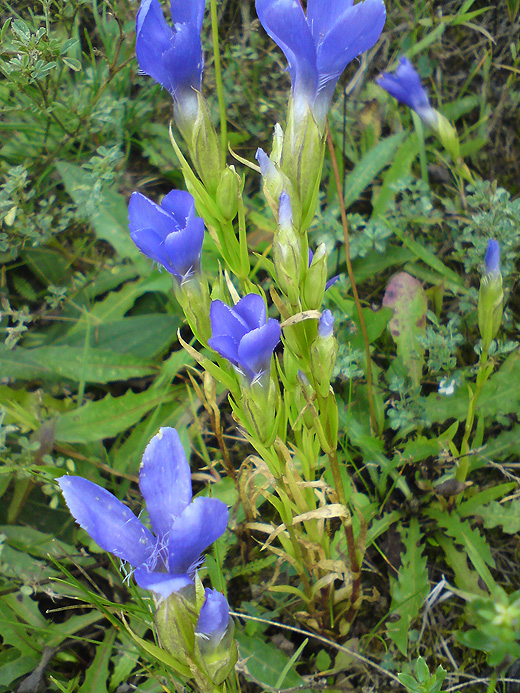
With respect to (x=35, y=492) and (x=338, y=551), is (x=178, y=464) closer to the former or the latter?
(x=338, y=551)

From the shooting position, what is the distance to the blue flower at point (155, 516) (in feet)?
1.72

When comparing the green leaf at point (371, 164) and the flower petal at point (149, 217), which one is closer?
the flower petal at point (149, 217)

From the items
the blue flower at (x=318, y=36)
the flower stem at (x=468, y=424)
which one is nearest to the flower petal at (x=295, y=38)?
the blue flower at (x=318, y=36)

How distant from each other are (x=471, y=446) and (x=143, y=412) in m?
0.73

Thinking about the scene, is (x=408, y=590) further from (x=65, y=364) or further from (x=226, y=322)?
(x=65, y=364)

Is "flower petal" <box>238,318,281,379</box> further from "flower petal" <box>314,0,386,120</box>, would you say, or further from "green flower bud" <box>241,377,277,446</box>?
"flower petal" <box>314,0,386,120</box>

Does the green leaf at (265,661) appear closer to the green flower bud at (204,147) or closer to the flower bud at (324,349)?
the flower bud at (324,349)

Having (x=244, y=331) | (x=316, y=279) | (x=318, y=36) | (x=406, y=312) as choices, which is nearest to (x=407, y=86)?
(x=406, y=312)

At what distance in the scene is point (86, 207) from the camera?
4.22 ft

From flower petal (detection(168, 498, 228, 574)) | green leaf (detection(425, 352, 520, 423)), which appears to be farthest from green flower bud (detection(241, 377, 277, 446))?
green leaf (detection(425, 352, 520, 423))

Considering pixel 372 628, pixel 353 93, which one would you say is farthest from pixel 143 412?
pixel 353 93

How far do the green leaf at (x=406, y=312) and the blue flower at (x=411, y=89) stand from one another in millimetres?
370

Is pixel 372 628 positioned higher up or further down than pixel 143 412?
further down

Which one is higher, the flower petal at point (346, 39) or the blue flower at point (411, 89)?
the flower petal at point (346, 39)
